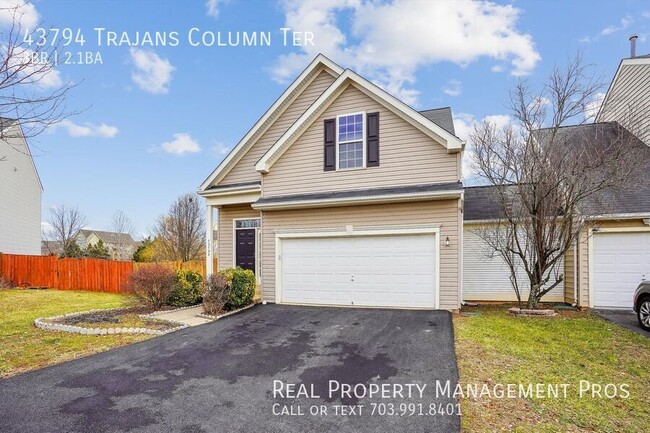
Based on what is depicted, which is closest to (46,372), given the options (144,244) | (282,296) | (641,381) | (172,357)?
(172,357)

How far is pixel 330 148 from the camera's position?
11.3 m

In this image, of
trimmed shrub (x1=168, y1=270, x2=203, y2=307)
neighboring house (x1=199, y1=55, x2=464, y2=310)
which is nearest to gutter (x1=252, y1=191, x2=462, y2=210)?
neighboring house (x1=199, y1=55, x2=464, y2=310)

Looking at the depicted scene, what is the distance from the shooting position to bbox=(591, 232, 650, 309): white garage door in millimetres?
10359

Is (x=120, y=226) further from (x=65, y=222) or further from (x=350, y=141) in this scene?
(x=350, y=141)

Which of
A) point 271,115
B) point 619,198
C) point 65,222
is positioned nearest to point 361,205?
point 271,115

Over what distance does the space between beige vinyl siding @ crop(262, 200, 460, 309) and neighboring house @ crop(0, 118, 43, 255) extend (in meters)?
16.6

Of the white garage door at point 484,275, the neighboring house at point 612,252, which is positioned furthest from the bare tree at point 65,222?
the neighboring house at point 612,252

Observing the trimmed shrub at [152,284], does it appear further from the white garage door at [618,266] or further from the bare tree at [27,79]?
the white garage door at [618,266]

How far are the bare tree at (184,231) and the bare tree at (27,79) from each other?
875 inches

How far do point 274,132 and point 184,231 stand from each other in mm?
16270

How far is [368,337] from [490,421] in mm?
3507

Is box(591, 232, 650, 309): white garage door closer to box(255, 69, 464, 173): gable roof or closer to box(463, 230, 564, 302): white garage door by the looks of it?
box(463, 230, 564, 302): white garage door

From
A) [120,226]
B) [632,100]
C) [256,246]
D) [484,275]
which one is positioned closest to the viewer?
[484,275]

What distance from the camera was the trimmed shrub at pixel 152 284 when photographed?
34.6ft
